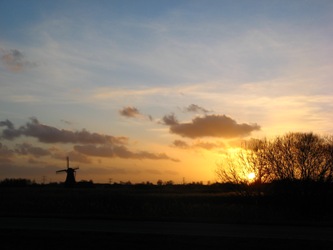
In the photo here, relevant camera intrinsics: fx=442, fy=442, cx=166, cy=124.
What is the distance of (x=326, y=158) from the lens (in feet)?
160

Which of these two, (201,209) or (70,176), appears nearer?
(201,209)

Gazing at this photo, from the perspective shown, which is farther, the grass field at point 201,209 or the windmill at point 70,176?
the windmill at point 70,176

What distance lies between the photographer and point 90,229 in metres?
18.4

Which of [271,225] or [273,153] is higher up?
[273,153]

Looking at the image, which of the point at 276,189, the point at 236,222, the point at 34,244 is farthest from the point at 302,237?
the point at 276,189

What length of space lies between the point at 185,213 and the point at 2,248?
18.9m

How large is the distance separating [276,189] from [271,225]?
82.5ft

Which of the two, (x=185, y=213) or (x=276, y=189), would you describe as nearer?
(x=185, y=213)

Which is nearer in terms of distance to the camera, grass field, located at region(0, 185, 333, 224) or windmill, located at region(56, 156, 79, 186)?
grass field, located at region(0, 185, 333, 224)

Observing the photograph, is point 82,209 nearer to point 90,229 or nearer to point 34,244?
point 90,229

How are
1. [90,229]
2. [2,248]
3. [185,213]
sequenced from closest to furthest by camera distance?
1. [2,248]
2. [90,229]
3. [185,213]

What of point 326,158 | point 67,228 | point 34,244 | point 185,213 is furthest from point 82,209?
point 326,158

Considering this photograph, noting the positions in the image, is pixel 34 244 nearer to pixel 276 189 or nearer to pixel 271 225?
pixel 271 225

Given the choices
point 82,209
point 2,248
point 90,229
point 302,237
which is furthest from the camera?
point 82,209
